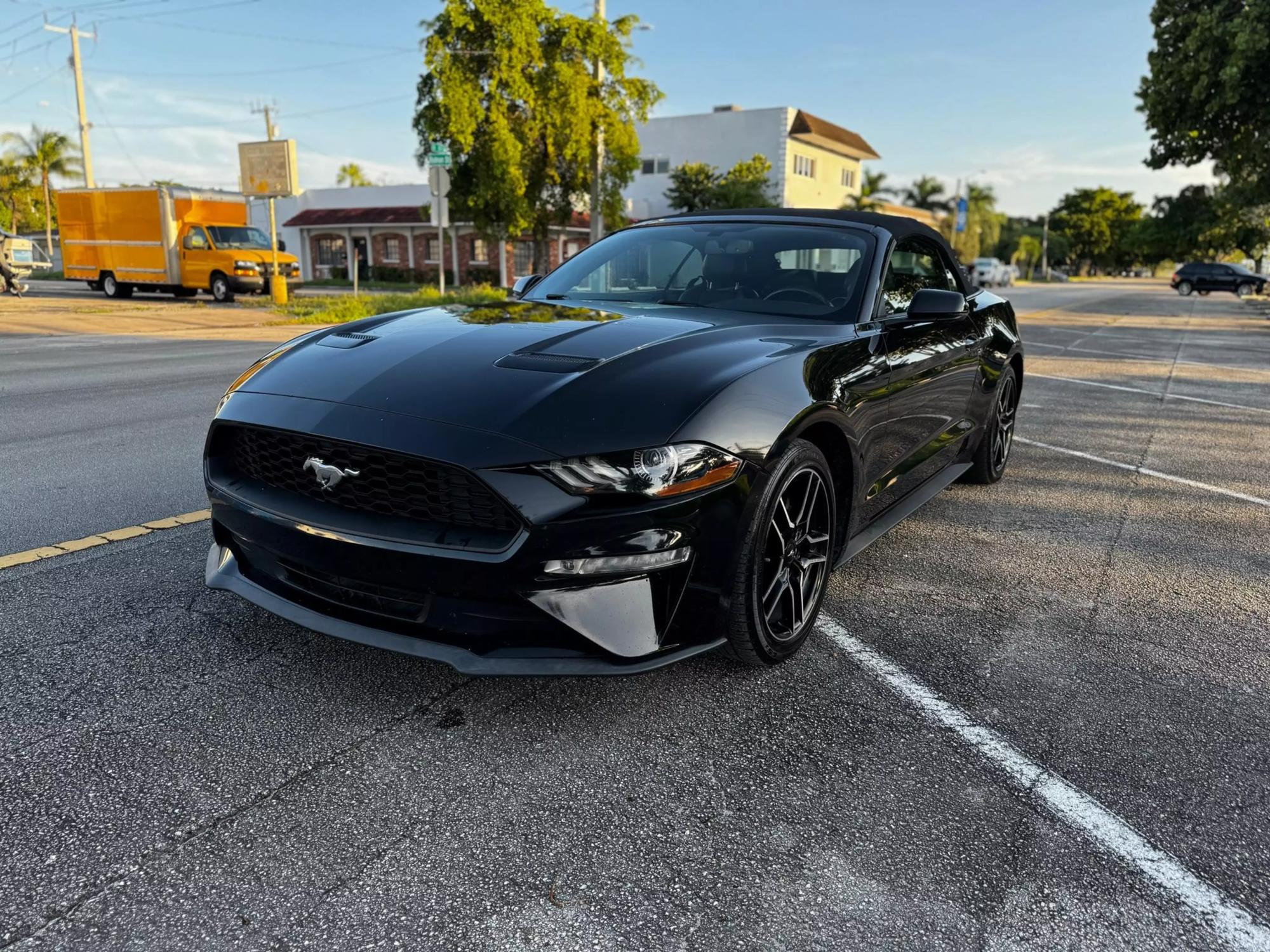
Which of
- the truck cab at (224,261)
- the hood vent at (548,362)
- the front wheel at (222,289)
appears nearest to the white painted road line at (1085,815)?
the hood vent at (548,362)

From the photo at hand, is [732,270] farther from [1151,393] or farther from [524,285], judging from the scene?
[1151,393]

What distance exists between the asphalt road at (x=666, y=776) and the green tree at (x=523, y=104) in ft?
78.5

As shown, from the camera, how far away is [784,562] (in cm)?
298

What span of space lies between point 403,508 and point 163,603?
1.48 m

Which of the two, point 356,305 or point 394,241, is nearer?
point 356,305

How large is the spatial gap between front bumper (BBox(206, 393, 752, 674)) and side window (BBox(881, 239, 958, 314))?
1700 millimetres

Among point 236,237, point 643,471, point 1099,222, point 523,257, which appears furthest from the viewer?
point 1099,222

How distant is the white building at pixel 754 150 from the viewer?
163 feet

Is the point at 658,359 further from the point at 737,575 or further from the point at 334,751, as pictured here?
the point at 334,751

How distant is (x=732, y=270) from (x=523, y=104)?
26.3 meters

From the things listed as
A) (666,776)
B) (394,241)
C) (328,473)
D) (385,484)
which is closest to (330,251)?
(394,241)

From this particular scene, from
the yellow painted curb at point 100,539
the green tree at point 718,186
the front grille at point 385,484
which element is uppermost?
the green tree at point 718,186

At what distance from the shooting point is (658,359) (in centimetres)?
286

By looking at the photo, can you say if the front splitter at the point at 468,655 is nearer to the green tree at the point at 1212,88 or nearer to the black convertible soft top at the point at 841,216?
the black convertible soft top at the point at 841,216
